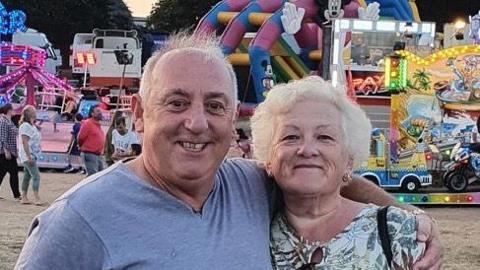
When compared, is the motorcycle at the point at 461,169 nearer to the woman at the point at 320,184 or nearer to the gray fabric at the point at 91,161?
the gray fabric at the point at 91,161

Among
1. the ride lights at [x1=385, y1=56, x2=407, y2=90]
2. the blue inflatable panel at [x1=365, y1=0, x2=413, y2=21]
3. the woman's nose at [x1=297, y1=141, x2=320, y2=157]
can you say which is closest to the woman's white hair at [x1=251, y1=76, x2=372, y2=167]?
the woman's nose at [x1=297, y1=141, x2=320, y2=157]

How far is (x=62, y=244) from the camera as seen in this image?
2.00 metres

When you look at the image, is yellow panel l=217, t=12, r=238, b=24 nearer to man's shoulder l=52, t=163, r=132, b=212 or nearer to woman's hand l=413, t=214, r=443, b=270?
woman's hand l=413, t=214, r=443, b=270

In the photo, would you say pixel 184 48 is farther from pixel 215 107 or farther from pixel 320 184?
pixel 320 184

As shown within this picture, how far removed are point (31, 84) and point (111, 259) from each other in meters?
23.1

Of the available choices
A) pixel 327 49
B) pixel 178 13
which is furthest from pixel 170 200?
pixel 178 13

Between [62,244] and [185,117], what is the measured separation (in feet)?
1.49

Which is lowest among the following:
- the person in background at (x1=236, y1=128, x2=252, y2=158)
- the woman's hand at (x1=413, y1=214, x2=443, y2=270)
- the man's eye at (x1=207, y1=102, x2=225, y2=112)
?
the person in background at (x1=236, y1=128, x2=252, y2=158)

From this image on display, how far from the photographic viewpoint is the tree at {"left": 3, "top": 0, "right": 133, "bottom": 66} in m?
52.5

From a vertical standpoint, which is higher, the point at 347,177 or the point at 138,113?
the point at 138,113

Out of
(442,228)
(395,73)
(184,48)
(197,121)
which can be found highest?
(184,48)

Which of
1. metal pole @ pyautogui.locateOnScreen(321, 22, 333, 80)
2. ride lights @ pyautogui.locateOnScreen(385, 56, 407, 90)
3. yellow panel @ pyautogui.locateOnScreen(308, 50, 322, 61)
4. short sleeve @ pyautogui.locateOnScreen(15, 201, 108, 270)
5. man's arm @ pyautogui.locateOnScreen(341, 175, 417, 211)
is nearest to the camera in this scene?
short sleeve @ pyautogui.locateOnScreen(15, 201, 108, 270)

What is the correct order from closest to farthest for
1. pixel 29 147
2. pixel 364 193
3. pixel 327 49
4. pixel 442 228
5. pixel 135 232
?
pixel 135 232, pixel 364 193, pixel 442 228, pixel 29 147, pixel 327 49

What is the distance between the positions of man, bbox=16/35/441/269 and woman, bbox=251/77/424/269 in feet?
0.37
